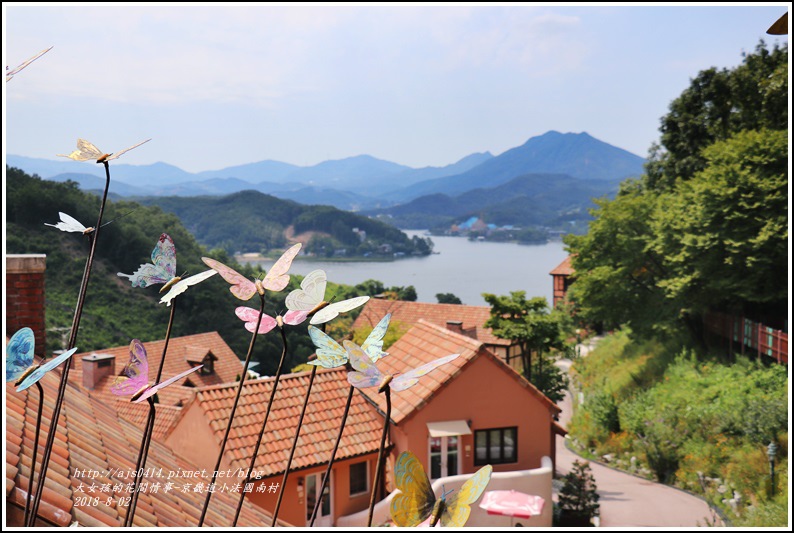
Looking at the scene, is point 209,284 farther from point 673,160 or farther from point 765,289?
point 765,289

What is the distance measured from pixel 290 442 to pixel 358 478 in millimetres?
1423

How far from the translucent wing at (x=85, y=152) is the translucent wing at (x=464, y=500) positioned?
0.89 metres

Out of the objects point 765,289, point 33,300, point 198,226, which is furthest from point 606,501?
point 198,226

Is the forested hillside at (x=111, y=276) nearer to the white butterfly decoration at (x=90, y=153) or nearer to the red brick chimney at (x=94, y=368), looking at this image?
the red brick chimney at (x=94, y=368)

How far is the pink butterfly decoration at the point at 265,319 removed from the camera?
1.09m

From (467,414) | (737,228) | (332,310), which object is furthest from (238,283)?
(737,228)

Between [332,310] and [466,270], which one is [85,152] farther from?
[466,270]

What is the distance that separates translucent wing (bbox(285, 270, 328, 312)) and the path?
1219cm

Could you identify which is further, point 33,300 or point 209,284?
point 209,284

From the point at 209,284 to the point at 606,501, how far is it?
31.8m

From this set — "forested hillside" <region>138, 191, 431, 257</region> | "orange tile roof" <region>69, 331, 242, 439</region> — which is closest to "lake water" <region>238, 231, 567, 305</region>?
"forested hillside" <region>138, 191, 431, 257</region>

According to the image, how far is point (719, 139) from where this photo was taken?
73.0ft

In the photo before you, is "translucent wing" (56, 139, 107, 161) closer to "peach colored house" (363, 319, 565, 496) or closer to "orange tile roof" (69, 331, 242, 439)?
"peach colored house" (363, 319, 565, 496)

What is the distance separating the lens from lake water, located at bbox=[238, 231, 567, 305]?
58.7 m
